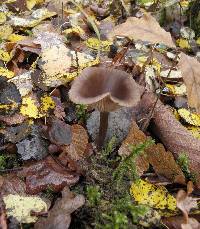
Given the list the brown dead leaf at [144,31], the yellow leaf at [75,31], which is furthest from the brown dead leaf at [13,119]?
the yellow leaf at [75,31]

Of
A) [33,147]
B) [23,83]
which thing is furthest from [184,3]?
[33,147]

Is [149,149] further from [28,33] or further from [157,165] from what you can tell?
[28,33]

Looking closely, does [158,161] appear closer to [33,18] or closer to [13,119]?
[13,119]

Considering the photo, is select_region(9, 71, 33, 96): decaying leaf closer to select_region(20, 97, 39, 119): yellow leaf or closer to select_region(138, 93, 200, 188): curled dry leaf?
select_region(20, 97, 39, 119): yellow leaf

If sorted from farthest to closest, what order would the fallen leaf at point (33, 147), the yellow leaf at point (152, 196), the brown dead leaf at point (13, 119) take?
the brown dead leaf at point (13, 119), the fallen leaf at point (33, 147), the yellow leaf at point (152, 196)

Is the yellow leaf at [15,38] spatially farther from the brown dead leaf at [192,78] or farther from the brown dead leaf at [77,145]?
the brown dead leaf at [192,78]

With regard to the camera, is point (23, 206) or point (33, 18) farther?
point (33, 18)

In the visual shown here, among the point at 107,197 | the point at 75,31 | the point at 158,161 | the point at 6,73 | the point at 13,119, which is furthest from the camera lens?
the point at 75,31
